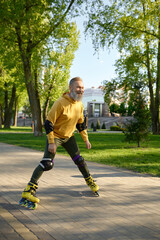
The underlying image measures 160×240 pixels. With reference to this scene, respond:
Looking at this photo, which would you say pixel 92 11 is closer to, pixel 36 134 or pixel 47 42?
pixel 47 42

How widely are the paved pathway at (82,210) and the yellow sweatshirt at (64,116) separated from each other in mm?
1016

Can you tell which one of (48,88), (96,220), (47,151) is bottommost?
(96,220)

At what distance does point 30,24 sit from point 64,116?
18.4m

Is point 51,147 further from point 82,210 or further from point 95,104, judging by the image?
point 95,104

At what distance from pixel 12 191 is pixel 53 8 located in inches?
707

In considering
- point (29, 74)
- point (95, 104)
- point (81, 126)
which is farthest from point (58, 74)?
point (95, 104)

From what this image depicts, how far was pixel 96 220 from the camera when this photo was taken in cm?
386

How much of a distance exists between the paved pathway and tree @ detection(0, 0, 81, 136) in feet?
53.0

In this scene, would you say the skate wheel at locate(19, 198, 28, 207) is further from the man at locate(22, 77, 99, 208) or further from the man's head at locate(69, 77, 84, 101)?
the man's head at locate(69, 77, 84, 101)

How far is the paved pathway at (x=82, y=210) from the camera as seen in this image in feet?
11.3

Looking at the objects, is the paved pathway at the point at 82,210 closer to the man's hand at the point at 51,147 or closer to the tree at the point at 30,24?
the man's hand at the point at 51,147

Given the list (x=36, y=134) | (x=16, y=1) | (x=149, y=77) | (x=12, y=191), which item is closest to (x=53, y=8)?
(x=16, y=1)

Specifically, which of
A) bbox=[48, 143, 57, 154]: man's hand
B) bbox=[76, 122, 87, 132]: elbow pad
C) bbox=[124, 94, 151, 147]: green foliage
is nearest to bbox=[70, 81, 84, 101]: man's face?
bbox=[76, 122, 87, 132]: elbow pad

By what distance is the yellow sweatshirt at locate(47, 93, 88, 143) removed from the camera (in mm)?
4523
